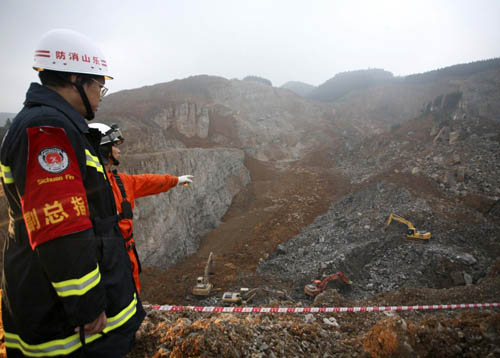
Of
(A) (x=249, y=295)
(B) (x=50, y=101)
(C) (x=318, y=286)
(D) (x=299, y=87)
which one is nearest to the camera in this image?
(B) (x=50, y=101)

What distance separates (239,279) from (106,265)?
8.05 m

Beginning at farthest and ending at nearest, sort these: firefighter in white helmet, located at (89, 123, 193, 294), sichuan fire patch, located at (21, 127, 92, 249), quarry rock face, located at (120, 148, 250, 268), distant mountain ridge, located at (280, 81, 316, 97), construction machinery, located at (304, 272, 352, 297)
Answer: distant mountain ridge, located at (280, 81, 316, 97) → quarry rock face, located at (120, 148, 250, 268) → construction machinery, located at (304, 272, 352, 297) → firefighter in white helmet, located at (89, 123, 193, 294) → sichuan fire patch, located at (21, 127, 92, 249)

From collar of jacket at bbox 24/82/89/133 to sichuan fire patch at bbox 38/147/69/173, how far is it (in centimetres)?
24

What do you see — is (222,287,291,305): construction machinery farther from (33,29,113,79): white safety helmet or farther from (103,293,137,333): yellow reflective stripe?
(33,29,113,79): white safety helmet

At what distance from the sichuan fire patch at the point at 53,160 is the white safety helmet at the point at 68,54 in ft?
2.11

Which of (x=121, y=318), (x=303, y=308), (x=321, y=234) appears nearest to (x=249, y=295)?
(x=303, y=308)

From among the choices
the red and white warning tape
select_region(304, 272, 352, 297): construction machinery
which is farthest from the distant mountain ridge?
the red and white warning tape

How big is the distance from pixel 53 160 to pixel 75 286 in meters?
0.61

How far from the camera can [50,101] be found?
1.41 meters

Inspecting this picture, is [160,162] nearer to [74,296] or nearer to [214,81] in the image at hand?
[74,296]

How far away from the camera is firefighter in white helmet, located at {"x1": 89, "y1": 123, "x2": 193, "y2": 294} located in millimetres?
2410

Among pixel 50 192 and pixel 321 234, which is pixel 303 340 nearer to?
pixel 50 192

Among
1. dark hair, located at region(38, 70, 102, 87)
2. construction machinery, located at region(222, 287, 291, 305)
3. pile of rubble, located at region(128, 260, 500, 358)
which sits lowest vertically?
construction machinery, located at region(222, 287, 291, 305)

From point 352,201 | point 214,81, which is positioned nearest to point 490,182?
point 352,201
